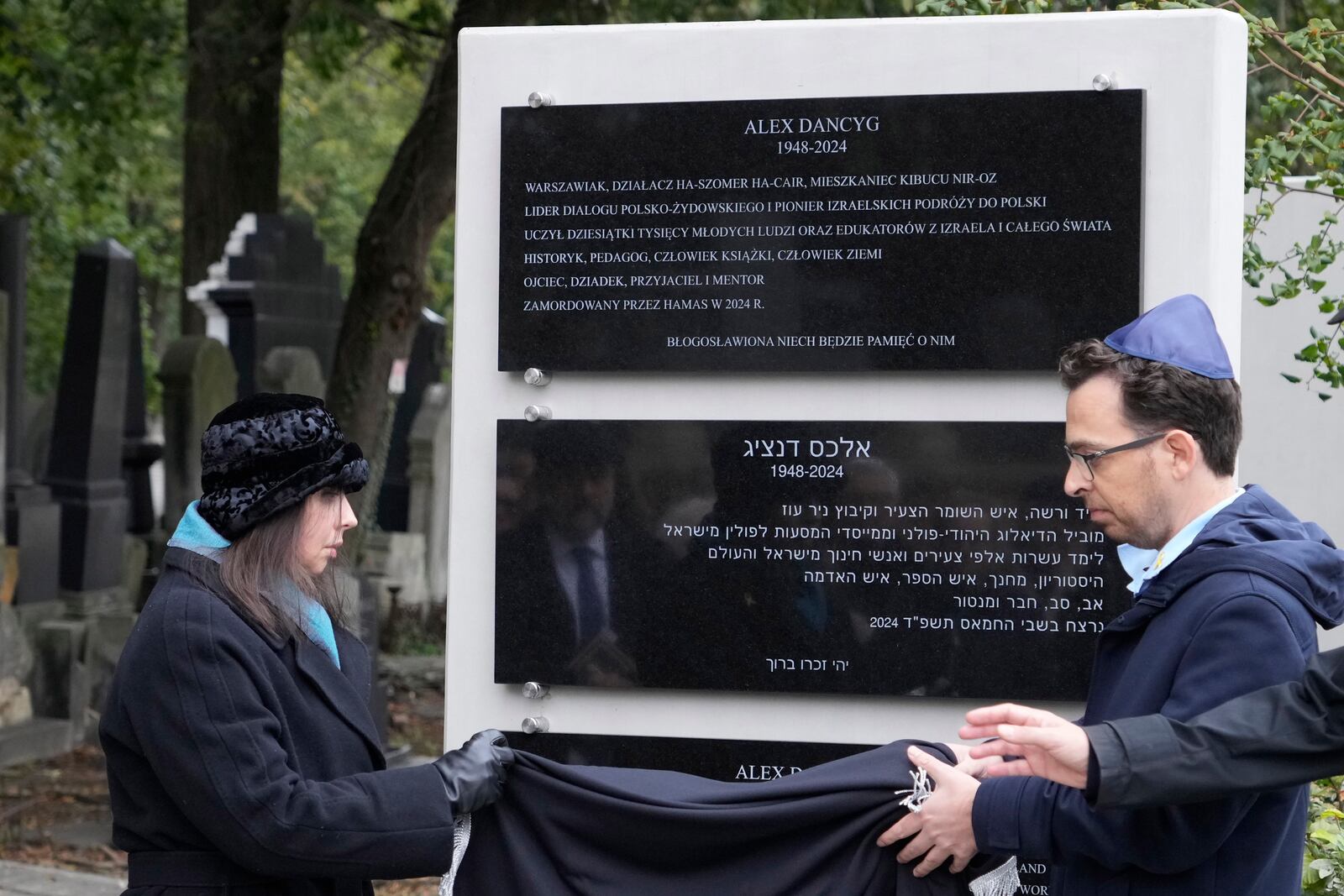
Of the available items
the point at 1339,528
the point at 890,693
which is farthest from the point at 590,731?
the point at 1339,528

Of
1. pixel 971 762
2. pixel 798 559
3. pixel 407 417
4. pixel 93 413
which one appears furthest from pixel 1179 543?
pixel 407 417

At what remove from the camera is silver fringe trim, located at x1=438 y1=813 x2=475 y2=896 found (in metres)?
2.84

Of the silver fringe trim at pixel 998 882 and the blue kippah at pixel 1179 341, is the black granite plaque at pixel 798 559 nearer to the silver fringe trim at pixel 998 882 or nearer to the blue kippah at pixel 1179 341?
the silver fringe trim at pixel 998 882

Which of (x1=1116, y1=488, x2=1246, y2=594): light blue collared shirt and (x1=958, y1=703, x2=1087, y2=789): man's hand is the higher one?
(x1=1116, y1=488, x2=1246, y2=594): light blue collared shirt

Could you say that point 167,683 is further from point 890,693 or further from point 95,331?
point 95,331

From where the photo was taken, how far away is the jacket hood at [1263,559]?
2.15 m

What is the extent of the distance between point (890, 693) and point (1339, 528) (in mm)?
3352

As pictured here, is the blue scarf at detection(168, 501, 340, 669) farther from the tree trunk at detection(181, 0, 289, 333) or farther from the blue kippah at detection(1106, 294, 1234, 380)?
the tree trunk at detection(181, 0, 289, 333)

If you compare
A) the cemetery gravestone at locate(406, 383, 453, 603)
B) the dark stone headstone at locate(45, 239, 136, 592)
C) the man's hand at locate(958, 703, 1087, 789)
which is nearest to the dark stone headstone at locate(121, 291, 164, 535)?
the dark stone headstone at locate(45, 239, 136, 592)

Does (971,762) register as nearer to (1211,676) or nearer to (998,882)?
(998,882)

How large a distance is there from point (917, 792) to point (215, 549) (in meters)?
1.33

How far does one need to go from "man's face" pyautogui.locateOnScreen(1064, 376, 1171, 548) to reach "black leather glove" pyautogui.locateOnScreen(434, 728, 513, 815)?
119 centimetres

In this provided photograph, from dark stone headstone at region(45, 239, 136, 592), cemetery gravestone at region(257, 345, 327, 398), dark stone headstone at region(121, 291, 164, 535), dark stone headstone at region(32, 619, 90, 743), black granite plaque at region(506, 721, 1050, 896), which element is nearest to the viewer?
black granite plaque at region(506, 721, 1050, 896)

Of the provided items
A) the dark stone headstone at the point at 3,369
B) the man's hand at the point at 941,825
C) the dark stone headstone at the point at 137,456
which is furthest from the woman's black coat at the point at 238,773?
the dark stone headstone at the point at 137,456
